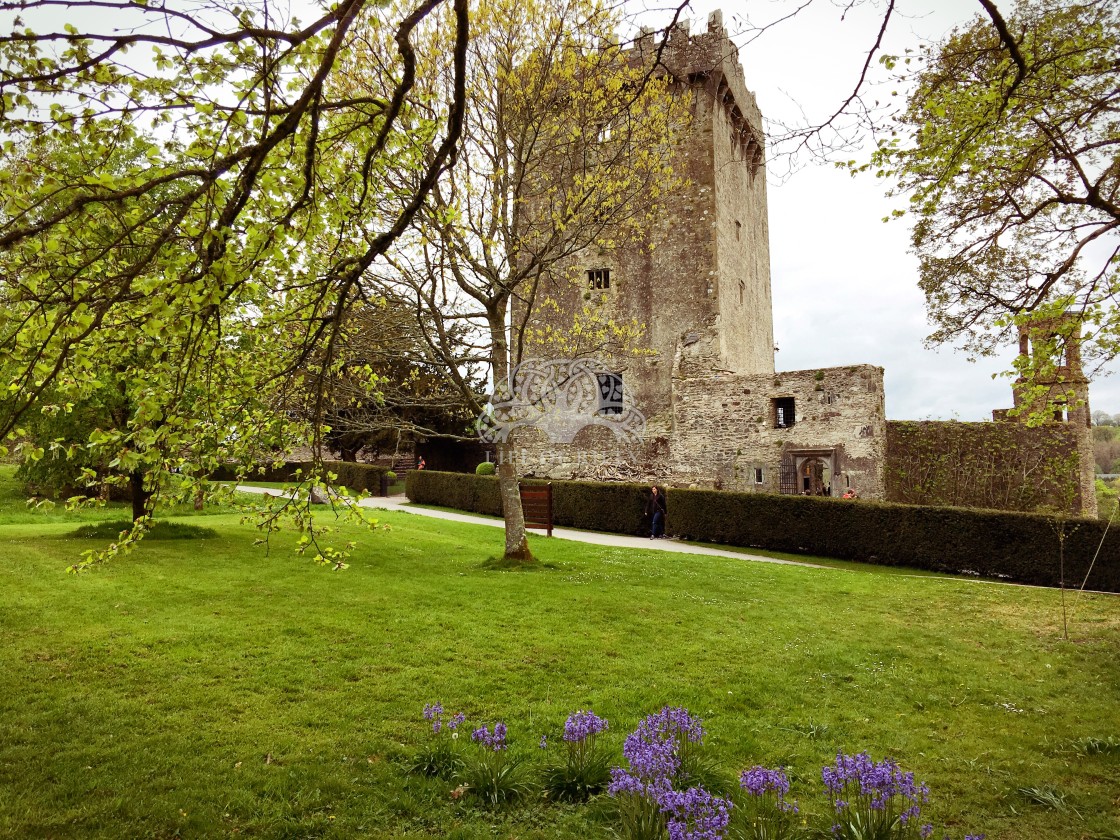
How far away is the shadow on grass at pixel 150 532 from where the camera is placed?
1247 centimetres

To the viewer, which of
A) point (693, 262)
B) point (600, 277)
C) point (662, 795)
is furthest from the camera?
point (600, 277)

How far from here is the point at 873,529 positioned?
50.0ft

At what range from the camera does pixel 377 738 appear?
4.96 meters

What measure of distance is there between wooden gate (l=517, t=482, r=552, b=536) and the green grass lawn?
6521 millimetres

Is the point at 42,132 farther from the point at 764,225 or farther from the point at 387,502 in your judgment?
the point at 764,225

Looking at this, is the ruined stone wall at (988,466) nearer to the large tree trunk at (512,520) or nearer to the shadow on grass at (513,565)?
the shadow on grass at (513,565)

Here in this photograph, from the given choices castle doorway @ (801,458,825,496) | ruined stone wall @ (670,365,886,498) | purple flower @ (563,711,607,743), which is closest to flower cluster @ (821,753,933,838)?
purple flower @ (563,711,607,743)

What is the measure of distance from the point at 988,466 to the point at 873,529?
6.05m

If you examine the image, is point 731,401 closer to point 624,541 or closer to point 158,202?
point 624,541

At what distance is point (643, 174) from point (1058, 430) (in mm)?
13487

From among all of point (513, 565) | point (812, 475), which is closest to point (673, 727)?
point (513, 565)

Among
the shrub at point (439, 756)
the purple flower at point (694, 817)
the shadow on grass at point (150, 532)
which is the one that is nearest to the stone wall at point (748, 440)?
the shadow on grass at point (150, 532)

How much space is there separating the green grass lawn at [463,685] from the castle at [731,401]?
8.03m

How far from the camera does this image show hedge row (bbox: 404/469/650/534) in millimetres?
19438
